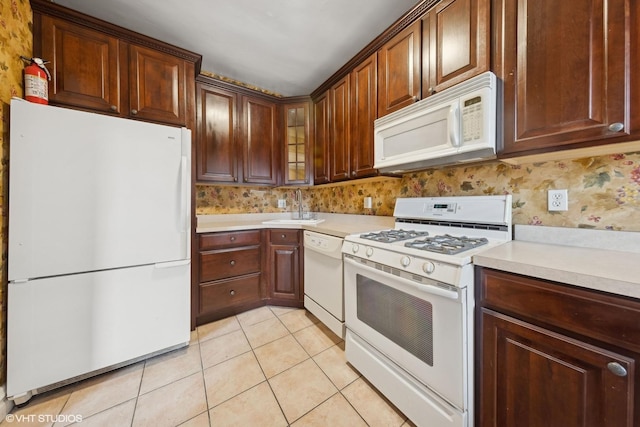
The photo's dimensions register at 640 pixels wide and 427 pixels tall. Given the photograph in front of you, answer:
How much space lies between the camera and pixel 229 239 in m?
2.12

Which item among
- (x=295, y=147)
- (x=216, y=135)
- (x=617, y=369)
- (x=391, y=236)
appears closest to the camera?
(x=617, y=369)

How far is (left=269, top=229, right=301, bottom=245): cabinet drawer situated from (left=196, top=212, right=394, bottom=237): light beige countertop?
0.05 metres

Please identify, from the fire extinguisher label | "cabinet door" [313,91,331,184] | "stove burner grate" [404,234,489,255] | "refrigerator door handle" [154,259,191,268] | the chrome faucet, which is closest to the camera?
"stove burner grate" [404,234,489,255]

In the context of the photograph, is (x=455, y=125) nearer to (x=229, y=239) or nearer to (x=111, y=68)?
(x=229, y=239)

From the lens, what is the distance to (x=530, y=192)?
125 centimetres

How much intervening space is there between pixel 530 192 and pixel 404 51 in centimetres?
119

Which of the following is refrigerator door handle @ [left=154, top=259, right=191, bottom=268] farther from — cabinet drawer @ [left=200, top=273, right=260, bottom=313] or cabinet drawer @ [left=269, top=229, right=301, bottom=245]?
cabinet drawer @ [left=269, top=229, right=301, bottom=245]

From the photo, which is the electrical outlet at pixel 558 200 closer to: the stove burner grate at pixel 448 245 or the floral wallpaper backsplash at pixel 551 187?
the floral wallpaper backsplash at pixel 551 187

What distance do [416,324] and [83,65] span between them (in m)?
2.58

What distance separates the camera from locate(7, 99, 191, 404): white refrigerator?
121cm

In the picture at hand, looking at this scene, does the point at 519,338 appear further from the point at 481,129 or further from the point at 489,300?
the point at 481,129
